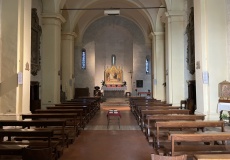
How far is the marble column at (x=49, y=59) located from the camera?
1271 cm

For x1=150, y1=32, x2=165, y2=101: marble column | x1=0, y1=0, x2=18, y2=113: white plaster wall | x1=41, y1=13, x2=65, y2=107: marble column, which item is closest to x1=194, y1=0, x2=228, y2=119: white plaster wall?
x1=0, y1=0, x2=18, y2=113: white plaster wall

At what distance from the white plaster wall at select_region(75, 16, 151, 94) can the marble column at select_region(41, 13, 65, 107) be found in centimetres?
1039

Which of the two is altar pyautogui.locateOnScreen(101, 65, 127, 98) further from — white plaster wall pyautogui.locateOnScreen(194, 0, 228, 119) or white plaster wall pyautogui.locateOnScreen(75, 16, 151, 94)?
white plaster wall pyautogui.locateOnScreen(194, 0, 228, 119)

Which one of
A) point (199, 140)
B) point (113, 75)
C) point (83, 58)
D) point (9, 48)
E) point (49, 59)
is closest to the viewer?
point (199, 140)

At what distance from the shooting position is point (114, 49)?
25.2 m

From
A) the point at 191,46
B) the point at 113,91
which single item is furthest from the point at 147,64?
the point at 191,46

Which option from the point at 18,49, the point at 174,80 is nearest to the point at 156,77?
the point at 174,80

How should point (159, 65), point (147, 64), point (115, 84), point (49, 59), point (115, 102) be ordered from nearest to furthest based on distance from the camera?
point (49, 59) → point (159, 65) → point (115, 102) → point (115, 84) → point (147, 64)

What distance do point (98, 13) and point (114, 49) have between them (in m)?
4.49

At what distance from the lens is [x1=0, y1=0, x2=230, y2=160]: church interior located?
5.33 metres

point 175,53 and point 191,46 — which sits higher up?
point 191,46

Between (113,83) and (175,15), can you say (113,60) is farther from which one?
(175,15)

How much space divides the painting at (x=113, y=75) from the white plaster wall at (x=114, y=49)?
1211mm

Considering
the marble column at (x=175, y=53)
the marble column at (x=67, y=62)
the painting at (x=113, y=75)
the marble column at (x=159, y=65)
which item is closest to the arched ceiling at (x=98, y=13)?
the marble column at (x=67, y=62)
